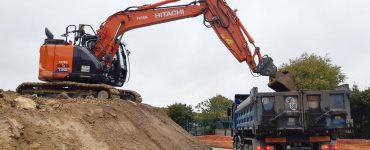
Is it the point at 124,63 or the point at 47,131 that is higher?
the point at 124,63

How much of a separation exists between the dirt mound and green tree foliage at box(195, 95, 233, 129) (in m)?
51.3

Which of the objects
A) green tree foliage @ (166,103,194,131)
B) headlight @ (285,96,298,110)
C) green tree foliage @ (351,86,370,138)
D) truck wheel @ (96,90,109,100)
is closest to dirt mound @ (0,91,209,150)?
truck wheel @ (96,90,109,100)

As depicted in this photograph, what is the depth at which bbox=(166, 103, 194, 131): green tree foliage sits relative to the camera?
51531 millimetres

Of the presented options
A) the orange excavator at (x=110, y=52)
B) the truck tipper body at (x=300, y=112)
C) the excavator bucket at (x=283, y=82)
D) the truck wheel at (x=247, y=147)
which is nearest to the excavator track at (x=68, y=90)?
the orange excavator at (x=110, y=52)

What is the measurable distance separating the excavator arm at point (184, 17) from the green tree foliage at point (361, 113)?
25069 millimetres

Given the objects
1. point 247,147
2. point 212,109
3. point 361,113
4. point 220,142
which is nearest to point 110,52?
point 247,147

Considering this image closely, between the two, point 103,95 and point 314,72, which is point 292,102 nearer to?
point 103,95

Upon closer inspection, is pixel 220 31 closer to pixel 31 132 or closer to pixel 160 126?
pixel 160 126

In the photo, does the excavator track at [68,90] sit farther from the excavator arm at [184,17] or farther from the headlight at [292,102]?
the headlight at [292,102]

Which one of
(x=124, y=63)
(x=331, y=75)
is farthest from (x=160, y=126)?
(x=331, y=75)

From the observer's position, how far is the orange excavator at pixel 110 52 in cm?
1712

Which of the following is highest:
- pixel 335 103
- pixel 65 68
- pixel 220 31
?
pixel 220 31

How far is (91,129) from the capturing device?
12.5 meters

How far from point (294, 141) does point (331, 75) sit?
137 feet
